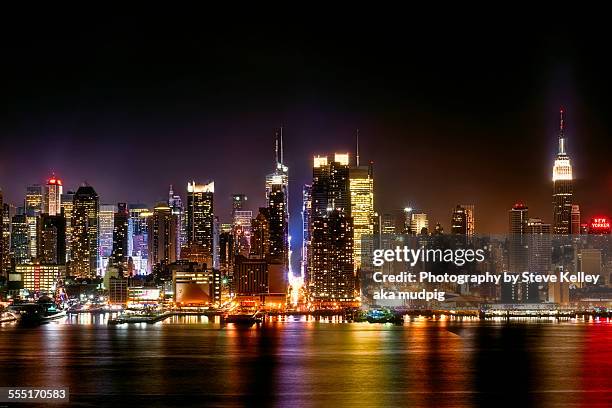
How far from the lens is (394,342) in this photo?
43.2 metres

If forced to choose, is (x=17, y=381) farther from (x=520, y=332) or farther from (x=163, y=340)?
(x=520, y=332)

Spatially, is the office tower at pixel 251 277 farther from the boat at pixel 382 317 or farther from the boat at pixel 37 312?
the boat at pixel 382 317

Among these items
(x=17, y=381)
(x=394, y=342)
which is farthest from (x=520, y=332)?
(x=17, y=381)

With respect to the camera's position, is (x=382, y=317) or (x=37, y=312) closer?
(x=382, y=317)

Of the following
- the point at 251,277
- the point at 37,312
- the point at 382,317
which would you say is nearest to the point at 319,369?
the point at 382,317

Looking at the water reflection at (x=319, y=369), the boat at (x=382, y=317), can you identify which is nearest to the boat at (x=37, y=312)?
the boat at (x=382, y=317)

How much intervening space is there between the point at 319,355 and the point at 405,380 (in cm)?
837

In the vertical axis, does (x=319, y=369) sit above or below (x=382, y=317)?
below

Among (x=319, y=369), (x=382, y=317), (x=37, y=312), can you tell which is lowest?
(x=319, y=369)

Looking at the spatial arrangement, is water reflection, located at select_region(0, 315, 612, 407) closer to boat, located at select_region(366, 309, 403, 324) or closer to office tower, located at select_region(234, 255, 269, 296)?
boat, located at select_region(366, 309, 403, 324)

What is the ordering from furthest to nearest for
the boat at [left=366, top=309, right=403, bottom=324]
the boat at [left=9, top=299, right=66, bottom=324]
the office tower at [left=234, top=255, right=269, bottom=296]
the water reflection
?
the office tower at [left=234, top=255, right=269, bottom=296] < the boat at [left=9, top=299, right=66, bottom=324] < the boat at [left=366, top=309, right=403, bottom=324] < the water reflection

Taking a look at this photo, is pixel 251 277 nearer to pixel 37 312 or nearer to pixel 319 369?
pixel 37 312

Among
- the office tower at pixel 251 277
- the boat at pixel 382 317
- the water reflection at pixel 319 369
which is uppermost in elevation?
the office tower at pixel 251 277

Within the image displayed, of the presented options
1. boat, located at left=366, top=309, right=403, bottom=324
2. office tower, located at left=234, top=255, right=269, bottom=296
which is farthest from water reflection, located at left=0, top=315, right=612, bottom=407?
office tower, located at left=234, top=255, right=269, bottom=296
